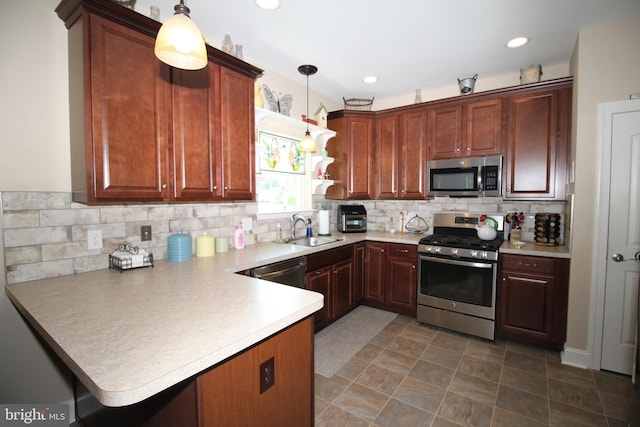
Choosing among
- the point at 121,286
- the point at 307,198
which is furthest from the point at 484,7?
the point at 121,286

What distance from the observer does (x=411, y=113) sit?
3533 mm

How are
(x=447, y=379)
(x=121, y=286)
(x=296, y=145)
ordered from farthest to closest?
(x=296, y=145) → (x=447, y=379) → (x=121, y=286)

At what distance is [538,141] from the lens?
112 inches

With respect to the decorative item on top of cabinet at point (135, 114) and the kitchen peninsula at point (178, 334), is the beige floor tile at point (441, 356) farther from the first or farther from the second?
the decorative item on top of cabinet at point (135, 114)

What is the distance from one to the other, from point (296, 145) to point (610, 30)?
2.87m

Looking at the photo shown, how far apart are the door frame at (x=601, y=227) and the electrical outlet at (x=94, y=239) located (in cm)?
361

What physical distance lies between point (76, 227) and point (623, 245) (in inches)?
151

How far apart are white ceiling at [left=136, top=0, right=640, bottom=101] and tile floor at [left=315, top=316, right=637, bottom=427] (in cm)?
273

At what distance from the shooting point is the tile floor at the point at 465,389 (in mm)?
1852

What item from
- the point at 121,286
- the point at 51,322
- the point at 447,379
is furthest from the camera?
the point at 447,379

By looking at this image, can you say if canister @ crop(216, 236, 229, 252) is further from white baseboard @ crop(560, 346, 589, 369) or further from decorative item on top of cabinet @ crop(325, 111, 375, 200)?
white baseboard @ crop(560, 346, 589, 369)

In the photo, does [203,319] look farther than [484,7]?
No

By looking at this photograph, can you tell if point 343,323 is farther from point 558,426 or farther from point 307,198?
point 558,426

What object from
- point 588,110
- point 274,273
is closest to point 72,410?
point 274,273
